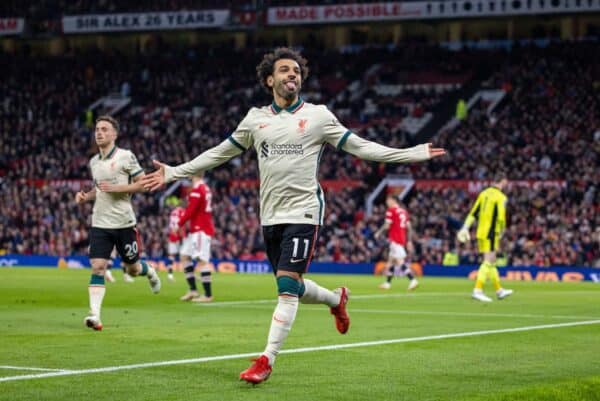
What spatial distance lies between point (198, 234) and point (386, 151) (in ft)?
41.0

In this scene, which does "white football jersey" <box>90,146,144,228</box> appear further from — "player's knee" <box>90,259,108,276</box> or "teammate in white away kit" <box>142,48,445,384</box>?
"teammate in white away kit" <box>142,48,445,384</box>

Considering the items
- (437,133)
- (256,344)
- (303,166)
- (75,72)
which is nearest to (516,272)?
(437,133)

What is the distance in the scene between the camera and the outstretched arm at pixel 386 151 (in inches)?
358

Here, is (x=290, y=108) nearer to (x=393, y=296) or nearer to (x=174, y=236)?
(x=393, y=296)

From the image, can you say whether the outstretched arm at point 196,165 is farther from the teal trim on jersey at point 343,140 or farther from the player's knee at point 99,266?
the player's knee at point 99,266

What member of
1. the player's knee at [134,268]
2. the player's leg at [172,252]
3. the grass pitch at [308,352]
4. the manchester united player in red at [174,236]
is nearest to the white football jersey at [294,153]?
the grass pitch at [308,352]

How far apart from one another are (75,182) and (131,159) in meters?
37.7

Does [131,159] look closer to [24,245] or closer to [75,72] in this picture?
[24,245]

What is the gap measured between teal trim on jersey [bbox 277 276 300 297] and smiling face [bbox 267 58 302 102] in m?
1.55

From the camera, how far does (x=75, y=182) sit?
170ft

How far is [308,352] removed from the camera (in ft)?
36.9

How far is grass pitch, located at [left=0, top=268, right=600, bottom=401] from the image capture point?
8523 millimetres

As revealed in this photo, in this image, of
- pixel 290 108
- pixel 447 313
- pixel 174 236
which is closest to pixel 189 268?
pixel 447 313

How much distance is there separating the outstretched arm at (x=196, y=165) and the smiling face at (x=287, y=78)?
2.21 ft
